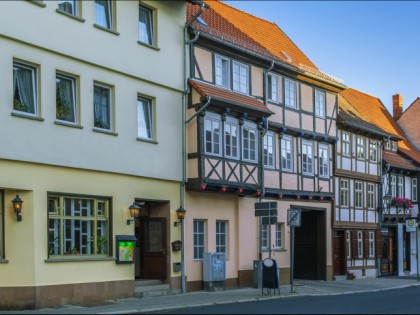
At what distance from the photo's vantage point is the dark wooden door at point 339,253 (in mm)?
37562

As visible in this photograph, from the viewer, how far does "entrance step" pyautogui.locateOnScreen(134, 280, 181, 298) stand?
2370 cm

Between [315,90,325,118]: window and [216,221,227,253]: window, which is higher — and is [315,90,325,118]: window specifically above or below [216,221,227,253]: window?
above

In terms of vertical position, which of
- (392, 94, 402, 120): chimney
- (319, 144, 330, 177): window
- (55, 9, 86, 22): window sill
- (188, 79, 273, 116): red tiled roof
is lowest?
(319, 144, 330, 177): window

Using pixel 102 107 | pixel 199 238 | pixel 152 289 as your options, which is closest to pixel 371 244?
pixel 199 238

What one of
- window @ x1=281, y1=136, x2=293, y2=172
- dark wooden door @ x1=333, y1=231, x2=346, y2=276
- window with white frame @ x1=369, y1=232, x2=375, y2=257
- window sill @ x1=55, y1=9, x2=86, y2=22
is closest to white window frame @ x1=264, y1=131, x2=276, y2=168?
window @ x1=281, y1=136, x2=293, y2=172

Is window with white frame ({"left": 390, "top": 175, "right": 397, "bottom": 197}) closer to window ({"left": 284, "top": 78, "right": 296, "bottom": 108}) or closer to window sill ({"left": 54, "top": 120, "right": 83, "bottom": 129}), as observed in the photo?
window ({"left": 284, "top": 78, "right": 296, "bottom": 108})

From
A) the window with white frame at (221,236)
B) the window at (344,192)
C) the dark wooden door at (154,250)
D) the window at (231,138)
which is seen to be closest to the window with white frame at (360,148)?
the window at (344,192)

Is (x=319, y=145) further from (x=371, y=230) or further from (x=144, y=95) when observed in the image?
(x=144, y=95)

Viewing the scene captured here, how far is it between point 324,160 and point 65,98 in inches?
663

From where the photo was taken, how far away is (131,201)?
78.4 feet

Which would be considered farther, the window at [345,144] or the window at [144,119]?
the window at [345,144]

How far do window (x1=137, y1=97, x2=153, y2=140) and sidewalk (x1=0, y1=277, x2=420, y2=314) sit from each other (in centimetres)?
499

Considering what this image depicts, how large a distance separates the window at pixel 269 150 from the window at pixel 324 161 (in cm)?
457

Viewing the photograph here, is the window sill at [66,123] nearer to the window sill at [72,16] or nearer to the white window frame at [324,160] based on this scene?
the window sill at [72,16]
